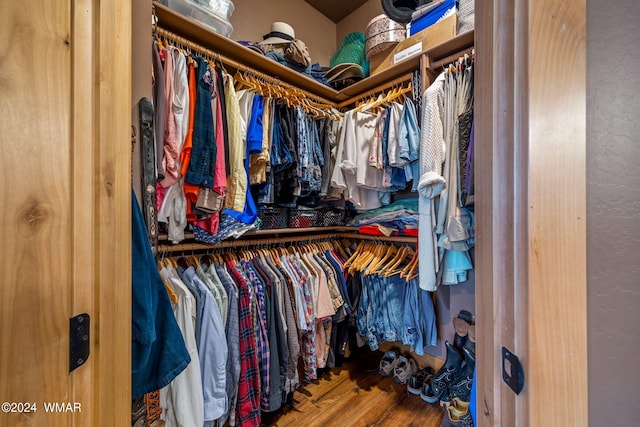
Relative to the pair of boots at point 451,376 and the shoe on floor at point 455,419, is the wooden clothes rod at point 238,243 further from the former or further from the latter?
the shoe on floor at point 455,419

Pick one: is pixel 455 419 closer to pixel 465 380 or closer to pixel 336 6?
pixel 465 380

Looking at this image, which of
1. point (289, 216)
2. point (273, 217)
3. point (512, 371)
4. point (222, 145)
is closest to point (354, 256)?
point (289, 216)

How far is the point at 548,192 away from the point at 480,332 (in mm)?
283

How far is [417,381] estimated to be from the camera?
5.56ft

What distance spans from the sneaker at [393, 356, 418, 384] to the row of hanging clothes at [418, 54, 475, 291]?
770 millimetres

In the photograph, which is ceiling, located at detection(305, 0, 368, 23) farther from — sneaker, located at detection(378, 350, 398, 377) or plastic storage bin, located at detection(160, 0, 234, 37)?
sneaker, located at detection(378, 350, 398, 377)

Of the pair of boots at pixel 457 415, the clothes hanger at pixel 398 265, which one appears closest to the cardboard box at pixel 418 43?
the clothes hanger at pixel 398 265

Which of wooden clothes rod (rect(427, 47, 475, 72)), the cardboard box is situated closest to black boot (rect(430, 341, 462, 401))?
wooden clothes rod (rect(427, 47, 475, 72))

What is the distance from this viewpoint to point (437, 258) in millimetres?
1456

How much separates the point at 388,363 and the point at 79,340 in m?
1.95

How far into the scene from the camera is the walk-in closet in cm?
37

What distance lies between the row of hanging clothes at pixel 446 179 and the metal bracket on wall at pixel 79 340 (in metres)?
1.43

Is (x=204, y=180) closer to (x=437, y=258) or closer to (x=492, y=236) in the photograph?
(x=492, y=236)

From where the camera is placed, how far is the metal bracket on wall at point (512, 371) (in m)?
0.37
